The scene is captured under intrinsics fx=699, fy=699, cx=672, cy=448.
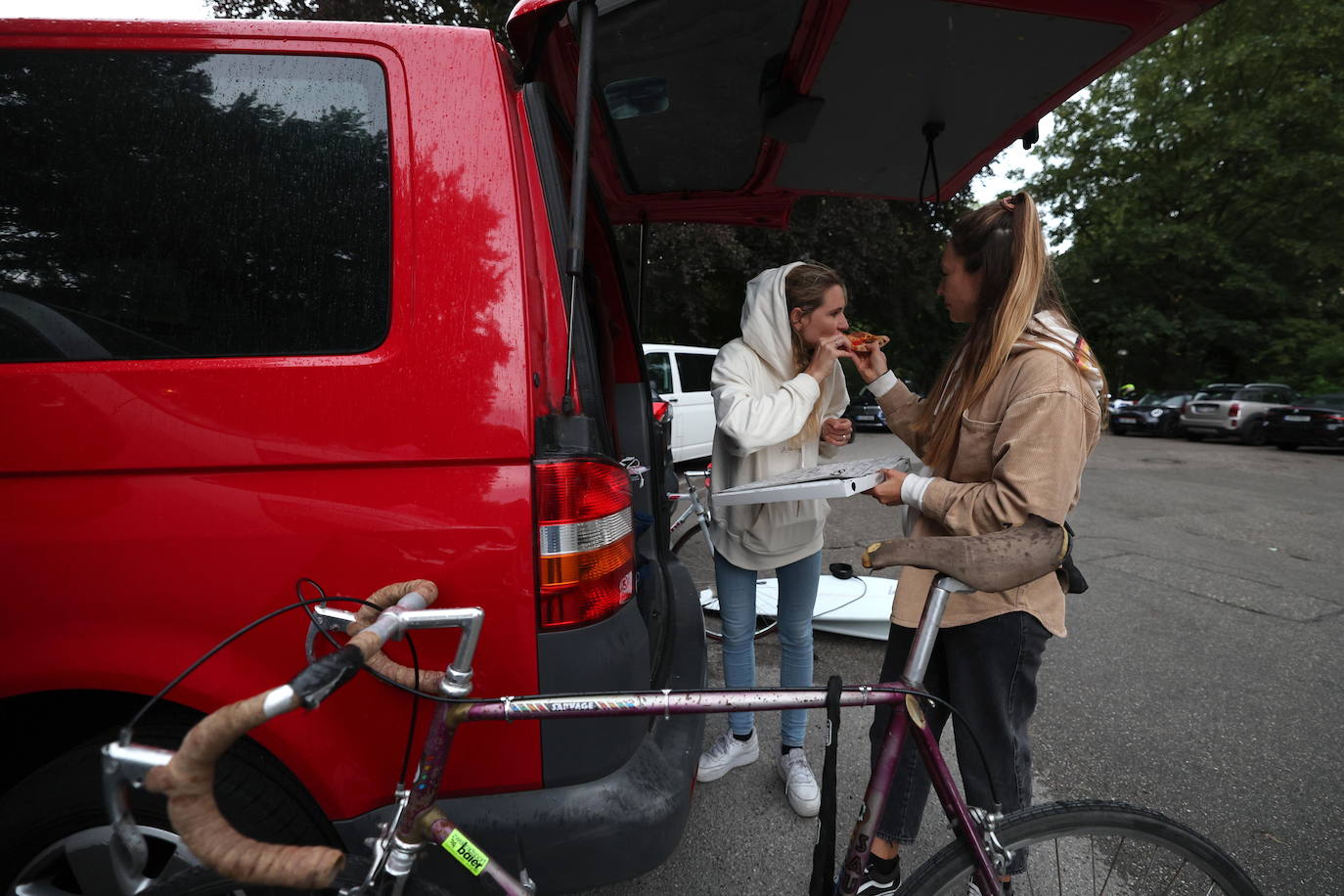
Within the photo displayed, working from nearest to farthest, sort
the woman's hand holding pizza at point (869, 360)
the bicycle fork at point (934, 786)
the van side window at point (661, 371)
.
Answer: the bicycle fork at point (934, 786)
the woman's hand holding pizza at point (869, 360)
the van side window at point (661, 371)

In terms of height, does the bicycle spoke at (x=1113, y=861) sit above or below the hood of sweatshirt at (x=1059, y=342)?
below

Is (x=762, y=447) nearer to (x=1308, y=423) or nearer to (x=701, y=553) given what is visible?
(x=701, y=553)

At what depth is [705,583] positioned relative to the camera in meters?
4.69

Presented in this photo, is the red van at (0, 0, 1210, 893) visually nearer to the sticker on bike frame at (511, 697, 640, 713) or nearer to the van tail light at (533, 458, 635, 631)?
the van tail light at (533, 458, 635, 631)

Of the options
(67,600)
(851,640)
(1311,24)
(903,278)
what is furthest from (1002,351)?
(1311,24)

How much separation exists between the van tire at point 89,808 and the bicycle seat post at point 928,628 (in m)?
1.14

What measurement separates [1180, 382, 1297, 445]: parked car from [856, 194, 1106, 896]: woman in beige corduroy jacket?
19168 mm

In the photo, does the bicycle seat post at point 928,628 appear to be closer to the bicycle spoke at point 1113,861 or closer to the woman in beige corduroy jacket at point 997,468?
the woman in beige corduroy jacket at point 997,468

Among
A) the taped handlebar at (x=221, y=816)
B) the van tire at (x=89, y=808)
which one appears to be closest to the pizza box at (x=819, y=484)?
the taped handlebar at (x=221, y=816)

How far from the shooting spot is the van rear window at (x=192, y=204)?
4.11 feet

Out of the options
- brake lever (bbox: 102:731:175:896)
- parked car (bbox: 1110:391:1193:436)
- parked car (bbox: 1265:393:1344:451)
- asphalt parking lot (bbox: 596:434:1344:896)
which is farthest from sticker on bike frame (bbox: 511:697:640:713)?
parked car (bbox: 1110:391:1193:436)

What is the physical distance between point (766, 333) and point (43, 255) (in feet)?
5.74

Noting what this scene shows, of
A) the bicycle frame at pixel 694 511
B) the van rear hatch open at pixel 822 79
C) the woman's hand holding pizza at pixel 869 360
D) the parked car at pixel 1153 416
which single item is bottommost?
the parked car at pixel 1153 416

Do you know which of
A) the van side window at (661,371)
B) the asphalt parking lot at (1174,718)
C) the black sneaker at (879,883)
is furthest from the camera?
the van side window at (661,371)
